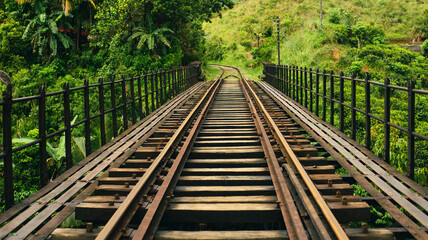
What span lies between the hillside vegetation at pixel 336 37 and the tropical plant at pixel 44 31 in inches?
625

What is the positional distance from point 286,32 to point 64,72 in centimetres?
2667

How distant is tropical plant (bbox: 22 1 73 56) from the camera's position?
27.3 metres

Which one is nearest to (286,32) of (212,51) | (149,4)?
(212,51)

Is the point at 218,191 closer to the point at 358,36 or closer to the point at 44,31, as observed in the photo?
the point at 44,31

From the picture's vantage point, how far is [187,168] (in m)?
5.29

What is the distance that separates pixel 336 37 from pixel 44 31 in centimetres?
2457

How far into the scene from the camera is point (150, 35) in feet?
81.6

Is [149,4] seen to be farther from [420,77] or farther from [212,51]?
[212,51]

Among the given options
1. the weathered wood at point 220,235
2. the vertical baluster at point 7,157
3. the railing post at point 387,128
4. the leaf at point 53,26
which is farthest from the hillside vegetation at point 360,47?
the leaf at point 53,26

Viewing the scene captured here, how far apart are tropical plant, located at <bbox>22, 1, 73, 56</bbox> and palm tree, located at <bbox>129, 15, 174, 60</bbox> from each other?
6.79 metres

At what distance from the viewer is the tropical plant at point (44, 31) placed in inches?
1073

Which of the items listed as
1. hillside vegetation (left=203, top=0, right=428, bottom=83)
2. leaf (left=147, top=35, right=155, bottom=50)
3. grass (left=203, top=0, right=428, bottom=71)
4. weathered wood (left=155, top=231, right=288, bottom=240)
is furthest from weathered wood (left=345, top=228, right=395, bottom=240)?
grass (left=203, top=0, right=428, bottom=71)

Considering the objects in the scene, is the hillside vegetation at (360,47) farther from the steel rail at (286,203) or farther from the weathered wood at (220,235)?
the weathered wood at (220,235)

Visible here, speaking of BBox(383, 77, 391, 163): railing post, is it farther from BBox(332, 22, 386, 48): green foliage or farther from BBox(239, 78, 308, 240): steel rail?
BBox(332, 22, 386, 48): green foliage
